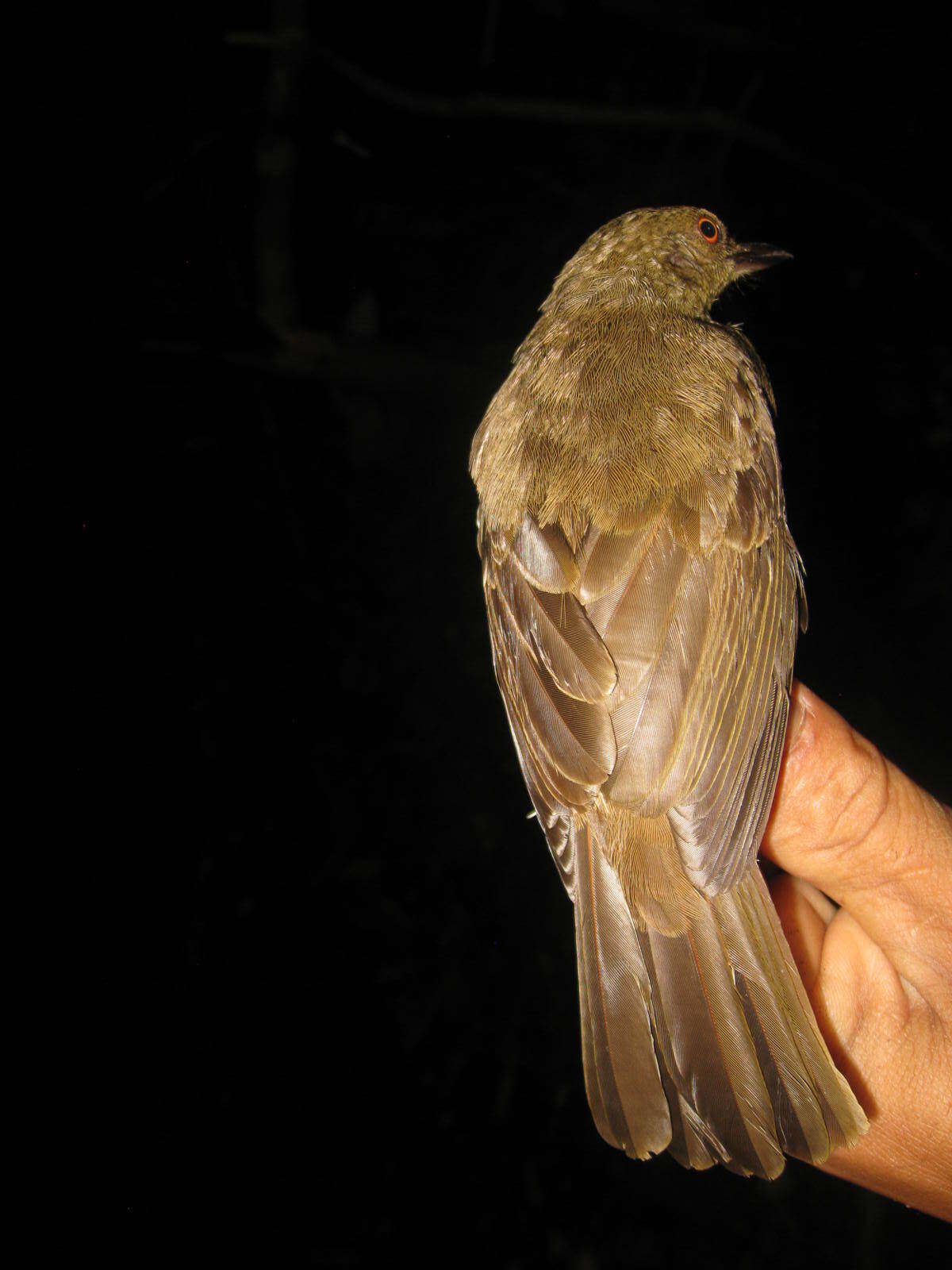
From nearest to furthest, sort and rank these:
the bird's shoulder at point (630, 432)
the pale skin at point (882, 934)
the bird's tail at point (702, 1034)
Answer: the bird's tail at point (702, 1034) < the pale skin at point (882, 934) < the bird's shoulder at point (630, 432)

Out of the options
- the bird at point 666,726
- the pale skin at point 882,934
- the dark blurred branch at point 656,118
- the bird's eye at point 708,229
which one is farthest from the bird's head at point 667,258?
the pale skin at point 882,934

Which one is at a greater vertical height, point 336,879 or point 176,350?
point 176,350

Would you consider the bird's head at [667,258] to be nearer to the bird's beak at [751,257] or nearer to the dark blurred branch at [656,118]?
the bird's beak at [751,257]

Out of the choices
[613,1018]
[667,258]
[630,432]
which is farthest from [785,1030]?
[667,258]

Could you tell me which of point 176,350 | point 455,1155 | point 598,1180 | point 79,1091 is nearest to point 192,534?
point 176,350

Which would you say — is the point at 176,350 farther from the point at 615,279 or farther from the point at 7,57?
the point at 615,279

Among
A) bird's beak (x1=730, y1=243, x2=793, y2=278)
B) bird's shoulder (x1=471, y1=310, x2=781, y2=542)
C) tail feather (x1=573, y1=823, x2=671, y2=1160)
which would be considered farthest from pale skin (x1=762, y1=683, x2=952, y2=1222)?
bird's beak (x1=730, y1=243, x2=793, y2=278)
